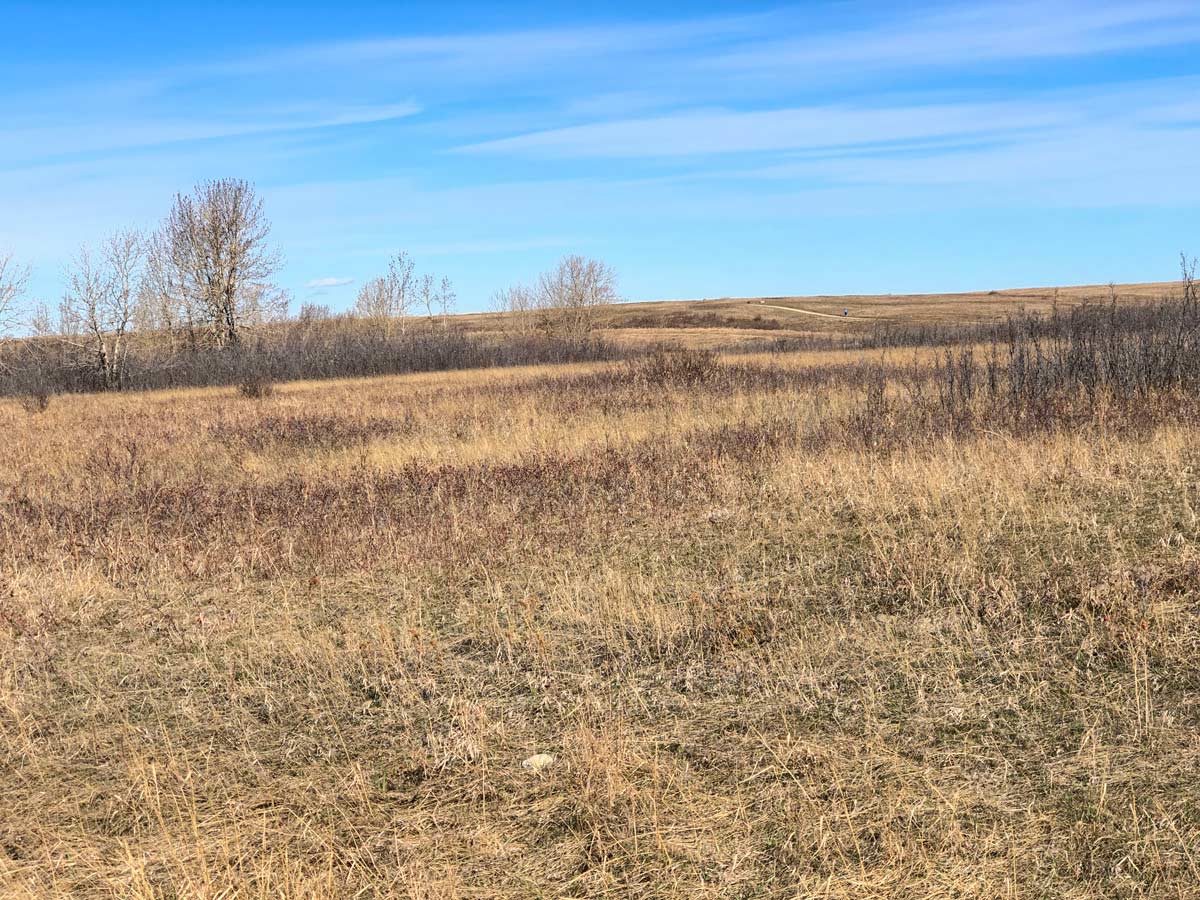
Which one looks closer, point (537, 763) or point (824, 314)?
point (537, 763)

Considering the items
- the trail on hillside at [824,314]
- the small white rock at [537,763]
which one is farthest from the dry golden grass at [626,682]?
the trail on hillside at [824,314]

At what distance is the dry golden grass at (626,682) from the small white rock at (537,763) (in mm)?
67

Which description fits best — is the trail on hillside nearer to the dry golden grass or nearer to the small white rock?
the dry golden grass

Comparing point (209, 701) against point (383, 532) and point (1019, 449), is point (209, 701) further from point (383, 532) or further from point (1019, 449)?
point (1019, 449)

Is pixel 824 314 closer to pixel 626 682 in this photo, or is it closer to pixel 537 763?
pixel 626 682

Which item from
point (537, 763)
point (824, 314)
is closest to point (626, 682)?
point (537, 763)

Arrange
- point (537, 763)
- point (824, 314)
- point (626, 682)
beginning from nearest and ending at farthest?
point (537, 763) < point (626, 682) < point (824, 314)

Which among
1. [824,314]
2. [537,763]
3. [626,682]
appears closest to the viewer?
[537,763]

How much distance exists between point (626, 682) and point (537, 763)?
3.21 feet

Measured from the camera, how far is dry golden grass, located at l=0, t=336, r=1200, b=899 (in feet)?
10.6

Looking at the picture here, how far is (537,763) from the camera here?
3.92 metres

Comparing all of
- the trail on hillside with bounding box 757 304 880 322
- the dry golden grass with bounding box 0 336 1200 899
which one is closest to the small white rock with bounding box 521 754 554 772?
the dry golden grass with bounding box 0 336 1200 899

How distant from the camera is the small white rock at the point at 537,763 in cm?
389

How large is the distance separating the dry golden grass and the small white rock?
7cm
